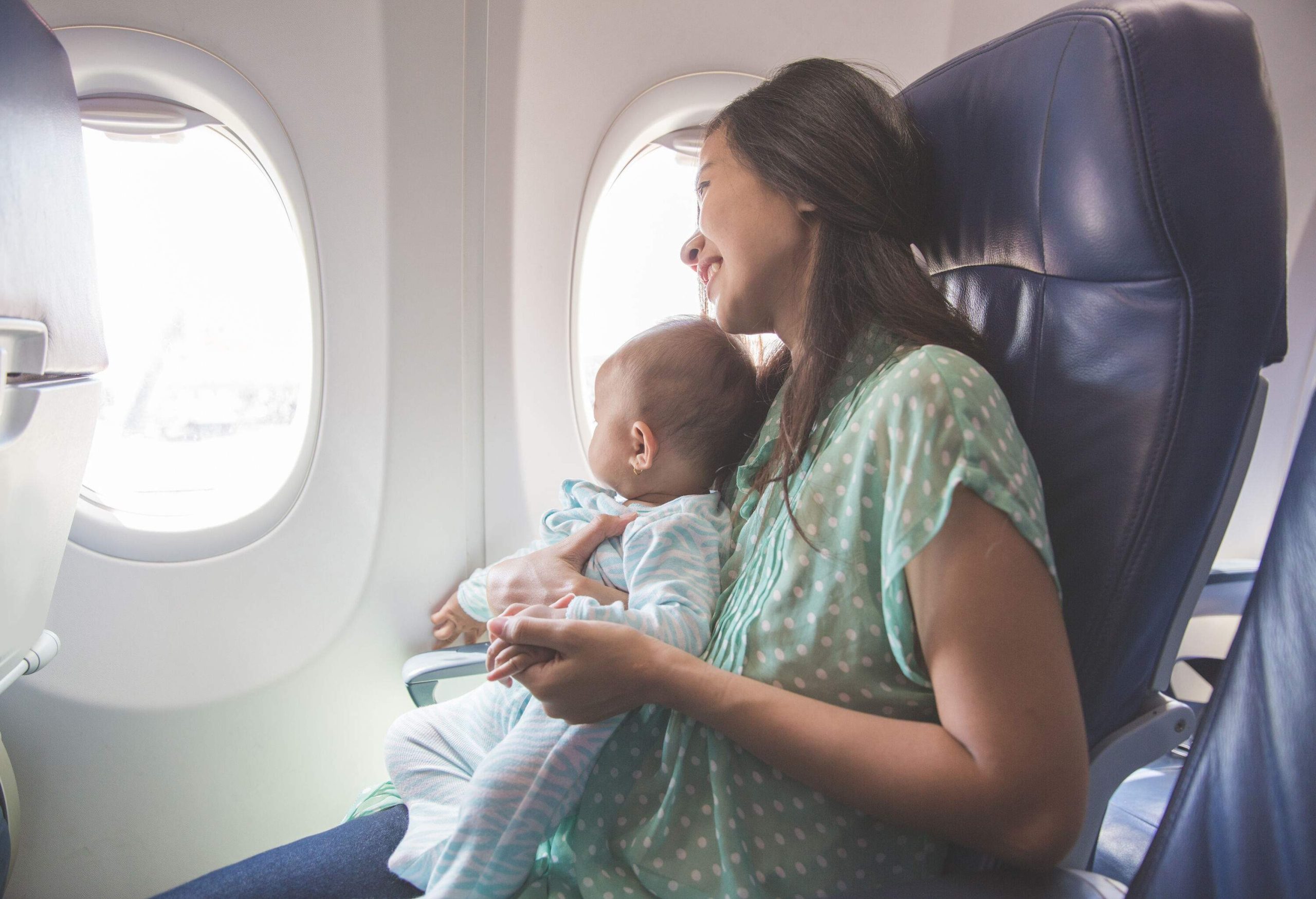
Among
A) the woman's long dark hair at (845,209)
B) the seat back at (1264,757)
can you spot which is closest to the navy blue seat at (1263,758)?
the seat back at (1264,757)

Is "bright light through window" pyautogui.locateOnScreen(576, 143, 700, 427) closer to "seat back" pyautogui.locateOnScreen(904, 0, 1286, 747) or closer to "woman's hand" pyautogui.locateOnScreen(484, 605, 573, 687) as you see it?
"woman's hand" pyautogui.locateOnScreen(484, 605, 573, 687)

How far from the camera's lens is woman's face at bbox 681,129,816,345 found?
1158 millimetres

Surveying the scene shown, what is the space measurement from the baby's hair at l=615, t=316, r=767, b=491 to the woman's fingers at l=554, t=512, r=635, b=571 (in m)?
0.16

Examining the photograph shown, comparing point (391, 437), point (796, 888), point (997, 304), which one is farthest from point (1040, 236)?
point (391, 437)

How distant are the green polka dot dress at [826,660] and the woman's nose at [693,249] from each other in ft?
1.50

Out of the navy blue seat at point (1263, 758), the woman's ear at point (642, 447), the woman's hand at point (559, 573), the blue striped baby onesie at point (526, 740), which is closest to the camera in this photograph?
the navy blue seat at point (1263, 758)

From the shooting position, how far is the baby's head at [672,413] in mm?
1367

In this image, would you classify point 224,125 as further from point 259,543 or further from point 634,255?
point 634,255

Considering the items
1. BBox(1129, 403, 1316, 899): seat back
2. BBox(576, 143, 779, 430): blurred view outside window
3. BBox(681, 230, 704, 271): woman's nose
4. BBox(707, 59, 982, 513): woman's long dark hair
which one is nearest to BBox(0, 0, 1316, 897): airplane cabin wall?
BBox(576, 143, 779, 430): blurred view outside window

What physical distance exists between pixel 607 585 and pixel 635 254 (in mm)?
1391

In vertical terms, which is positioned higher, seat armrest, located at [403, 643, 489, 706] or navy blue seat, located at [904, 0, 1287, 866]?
navy blue seat, located at [904, 0, 1287, 866]

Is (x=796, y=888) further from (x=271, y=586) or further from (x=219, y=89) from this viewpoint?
(x=219, y=89)

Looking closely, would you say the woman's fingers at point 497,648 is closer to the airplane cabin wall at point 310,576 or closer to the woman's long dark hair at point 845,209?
the woman's long dark hair at point 845,209

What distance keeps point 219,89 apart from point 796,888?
6.16 ft
